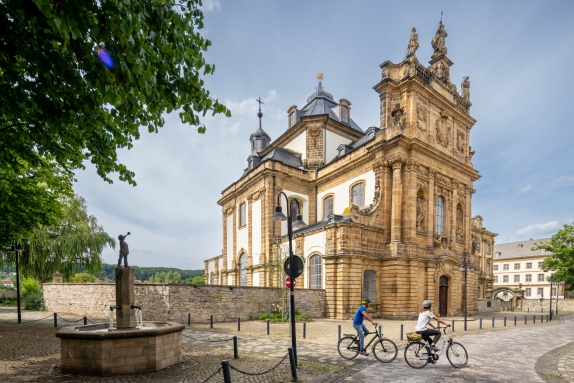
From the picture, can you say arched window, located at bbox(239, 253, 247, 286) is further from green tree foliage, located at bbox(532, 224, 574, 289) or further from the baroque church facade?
green tree foliage, located at bbox(532, 224, 574, 289)

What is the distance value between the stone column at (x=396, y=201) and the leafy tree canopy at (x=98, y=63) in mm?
18959

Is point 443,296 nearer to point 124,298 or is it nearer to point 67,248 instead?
point 124,298

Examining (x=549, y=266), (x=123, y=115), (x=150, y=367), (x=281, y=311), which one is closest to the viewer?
(x=123, y=115)

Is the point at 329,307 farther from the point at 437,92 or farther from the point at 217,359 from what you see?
the point at 437,92

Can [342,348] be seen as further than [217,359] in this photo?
Yes

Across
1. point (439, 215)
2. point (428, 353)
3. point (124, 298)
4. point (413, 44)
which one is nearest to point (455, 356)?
point (428, 353)

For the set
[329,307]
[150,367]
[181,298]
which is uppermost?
[150,367]

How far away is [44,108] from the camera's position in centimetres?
562

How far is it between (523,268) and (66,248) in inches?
2874

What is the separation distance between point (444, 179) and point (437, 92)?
21.3 feet

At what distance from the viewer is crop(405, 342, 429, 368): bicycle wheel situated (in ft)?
26.5

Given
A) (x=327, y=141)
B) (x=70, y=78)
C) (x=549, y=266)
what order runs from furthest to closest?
(x=549, y=266), (x=327, y=141), (x=70, y=78)

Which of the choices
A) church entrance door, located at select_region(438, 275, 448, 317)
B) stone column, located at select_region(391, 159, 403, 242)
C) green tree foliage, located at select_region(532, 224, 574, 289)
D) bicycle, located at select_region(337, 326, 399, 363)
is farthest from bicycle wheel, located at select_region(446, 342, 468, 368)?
green tree foliage, located at select_region(532, 224, 574, 289)

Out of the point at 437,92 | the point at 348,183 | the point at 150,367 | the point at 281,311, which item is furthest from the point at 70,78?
the point at 437,92
